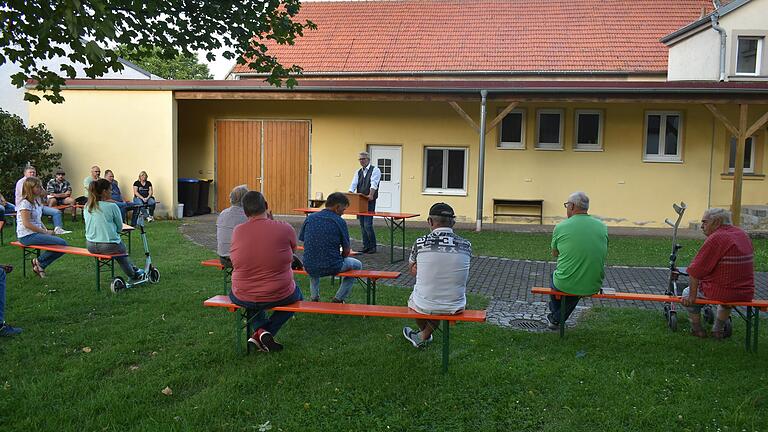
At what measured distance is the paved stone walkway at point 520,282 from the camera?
7273 mm

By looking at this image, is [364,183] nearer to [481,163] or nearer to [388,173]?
[481,163]

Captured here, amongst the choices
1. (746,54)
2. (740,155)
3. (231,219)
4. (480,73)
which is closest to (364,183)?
(231,219)

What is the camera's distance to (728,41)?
1830 cm

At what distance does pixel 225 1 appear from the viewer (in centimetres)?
660

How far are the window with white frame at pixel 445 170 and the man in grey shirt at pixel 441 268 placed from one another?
502 inches

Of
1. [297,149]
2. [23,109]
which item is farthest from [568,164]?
[23,109]

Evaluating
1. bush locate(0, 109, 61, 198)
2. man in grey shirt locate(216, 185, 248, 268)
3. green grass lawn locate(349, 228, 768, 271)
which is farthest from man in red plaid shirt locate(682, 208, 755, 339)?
bush locate(0, 109, 61, 198)

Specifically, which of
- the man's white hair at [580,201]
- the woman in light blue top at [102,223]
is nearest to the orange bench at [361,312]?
the man's white hair at [580,201]

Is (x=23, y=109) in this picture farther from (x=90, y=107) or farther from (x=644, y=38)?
(x=644, y=38)

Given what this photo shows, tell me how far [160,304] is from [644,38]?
64.2ft

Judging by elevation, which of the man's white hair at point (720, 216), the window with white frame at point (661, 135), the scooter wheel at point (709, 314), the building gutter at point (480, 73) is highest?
the building gutter at point (480, 73)

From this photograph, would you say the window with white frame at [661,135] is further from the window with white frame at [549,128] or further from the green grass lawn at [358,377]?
the green grass lawn at [358,377]

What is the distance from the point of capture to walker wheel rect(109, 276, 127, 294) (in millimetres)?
7520

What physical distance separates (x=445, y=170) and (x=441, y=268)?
42.9 ft
